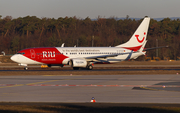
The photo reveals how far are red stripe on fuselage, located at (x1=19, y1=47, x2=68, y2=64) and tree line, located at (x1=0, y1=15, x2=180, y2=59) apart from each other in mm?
45352

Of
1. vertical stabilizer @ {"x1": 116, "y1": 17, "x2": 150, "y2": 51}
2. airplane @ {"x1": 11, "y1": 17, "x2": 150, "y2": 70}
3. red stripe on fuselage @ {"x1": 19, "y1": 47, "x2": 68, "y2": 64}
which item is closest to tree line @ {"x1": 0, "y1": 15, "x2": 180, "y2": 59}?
vertical stabilizer @ {"x1": 116, "y1": 17, "x2": 150, "y2": 51}

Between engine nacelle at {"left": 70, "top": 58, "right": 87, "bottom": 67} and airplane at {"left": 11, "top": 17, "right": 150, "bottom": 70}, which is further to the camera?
airplane at {"left": 11, "top": 17, "right": 150, "bottom": 70}

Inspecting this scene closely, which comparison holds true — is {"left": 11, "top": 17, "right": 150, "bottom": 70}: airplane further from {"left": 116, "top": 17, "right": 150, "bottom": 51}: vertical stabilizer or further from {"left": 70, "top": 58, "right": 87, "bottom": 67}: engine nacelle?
Answer: {"left": 116, "top": 17, "right": 150, "bottom": 51}: vertical stabilizer

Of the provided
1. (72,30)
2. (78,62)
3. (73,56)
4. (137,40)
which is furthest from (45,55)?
(72,30)

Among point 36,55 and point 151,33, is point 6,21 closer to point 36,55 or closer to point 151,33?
point 151,33

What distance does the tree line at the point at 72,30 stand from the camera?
90938 mm

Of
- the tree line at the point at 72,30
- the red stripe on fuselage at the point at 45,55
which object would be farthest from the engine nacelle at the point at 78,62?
the tree line at the point at 72,30

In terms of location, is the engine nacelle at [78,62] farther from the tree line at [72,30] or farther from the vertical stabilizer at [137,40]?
the tree line at [72,30]

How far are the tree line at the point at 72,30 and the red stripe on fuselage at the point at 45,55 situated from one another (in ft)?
149

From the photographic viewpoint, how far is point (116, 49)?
45.6m

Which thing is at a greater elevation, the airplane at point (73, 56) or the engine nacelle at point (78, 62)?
the airplane at point (73, 56)

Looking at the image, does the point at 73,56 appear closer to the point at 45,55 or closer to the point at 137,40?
the point at 45,55

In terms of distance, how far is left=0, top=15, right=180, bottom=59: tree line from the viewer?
90.9 metres

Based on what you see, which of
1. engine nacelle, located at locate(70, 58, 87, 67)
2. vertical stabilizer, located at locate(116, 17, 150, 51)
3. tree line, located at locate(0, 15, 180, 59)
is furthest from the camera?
tree line, located at locate(0, 15, 180, 59)
